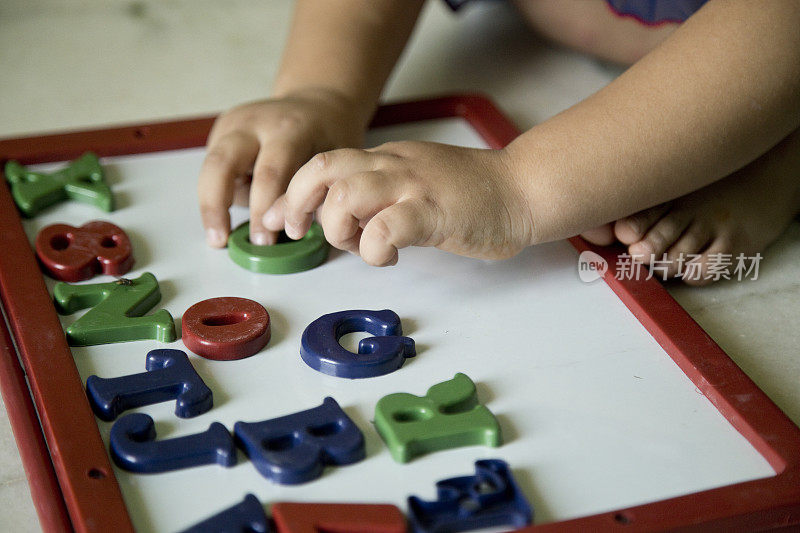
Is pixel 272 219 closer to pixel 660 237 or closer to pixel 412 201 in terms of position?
pixel 412 201

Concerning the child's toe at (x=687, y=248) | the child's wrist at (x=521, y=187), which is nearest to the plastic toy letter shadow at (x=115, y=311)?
the child's wrist at (x=521, y=187)

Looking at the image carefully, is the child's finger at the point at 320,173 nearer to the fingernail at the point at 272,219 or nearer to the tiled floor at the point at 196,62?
the fingernail at the point at 272,219

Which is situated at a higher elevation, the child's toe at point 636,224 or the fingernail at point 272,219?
the child's toe at point 636,224

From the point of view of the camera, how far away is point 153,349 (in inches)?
20.7

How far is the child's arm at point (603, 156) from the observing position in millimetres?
543

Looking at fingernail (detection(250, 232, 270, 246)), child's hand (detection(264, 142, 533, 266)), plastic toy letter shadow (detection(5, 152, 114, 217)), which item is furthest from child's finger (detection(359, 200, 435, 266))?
plastic toy letter shadow (detection(5, 152, 114, 217))

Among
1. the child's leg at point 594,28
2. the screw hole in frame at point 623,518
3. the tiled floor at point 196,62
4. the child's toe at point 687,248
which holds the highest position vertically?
the child's leg at point 594,28

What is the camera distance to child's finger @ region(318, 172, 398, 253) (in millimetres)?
530

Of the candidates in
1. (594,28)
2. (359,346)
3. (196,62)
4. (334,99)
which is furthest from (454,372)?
(196,62)

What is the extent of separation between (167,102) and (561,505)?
584 millimetres

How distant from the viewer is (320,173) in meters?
0.55

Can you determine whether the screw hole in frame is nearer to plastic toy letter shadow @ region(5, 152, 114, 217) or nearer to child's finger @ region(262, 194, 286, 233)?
child's finger @ region(262, 194, 286, 233)

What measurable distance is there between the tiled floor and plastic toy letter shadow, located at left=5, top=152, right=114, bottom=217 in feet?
0.49

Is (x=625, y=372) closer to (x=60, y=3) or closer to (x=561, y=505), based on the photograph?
(x=561, y=505)
